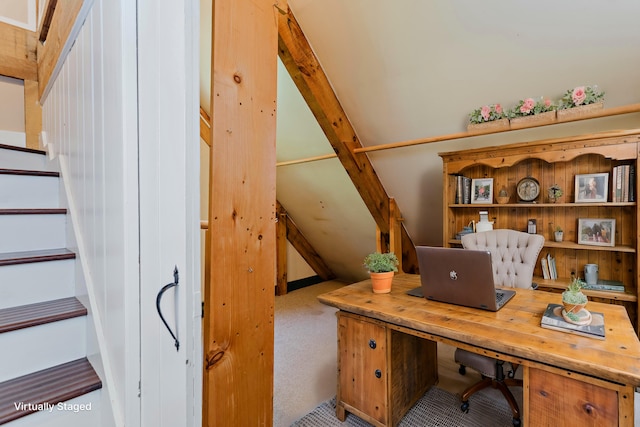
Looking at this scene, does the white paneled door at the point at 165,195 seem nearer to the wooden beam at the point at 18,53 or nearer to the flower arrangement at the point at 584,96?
the flower arrangement at the point at 584,96

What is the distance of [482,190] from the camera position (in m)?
2.82

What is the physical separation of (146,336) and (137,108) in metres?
0.57

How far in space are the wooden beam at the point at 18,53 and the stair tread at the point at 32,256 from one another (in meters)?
2.09

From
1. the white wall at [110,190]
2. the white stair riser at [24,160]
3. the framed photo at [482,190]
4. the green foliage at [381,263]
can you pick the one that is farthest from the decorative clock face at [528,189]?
the white stair riser at [24,160]

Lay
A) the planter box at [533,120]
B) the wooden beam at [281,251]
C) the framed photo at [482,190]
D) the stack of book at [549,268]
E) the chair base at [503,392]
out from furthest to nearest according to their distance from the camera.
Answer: the wooden beam at [281,251], the framed photo at [482,190], the stack of book at [549,268], the planter box at [533,120], the chair base at [503,392]

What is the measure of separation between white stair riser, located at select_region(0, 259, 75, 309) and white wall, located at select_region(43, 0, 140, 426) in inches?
7.0

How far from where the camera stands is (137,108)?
75cm

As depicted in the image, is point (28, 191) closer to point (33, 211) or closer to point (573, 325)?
point (33, 211)

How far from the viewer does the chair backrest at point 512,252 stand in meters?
1.95

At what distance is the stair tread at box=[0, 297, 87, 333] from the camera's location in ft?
3.34

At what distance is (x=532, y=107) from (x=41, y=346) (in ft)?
9.67

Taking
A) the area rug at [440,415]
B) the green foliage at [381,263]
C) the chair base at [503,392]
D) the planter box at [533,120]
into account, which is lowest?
A: the area rug at [440,415]

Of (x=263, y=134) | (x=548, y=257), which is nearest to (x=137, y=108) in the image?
(x=263, y=134)

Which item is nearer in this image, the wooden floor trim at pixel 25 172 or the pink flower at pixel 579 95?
the wooden floor trim at pixel 25 172
